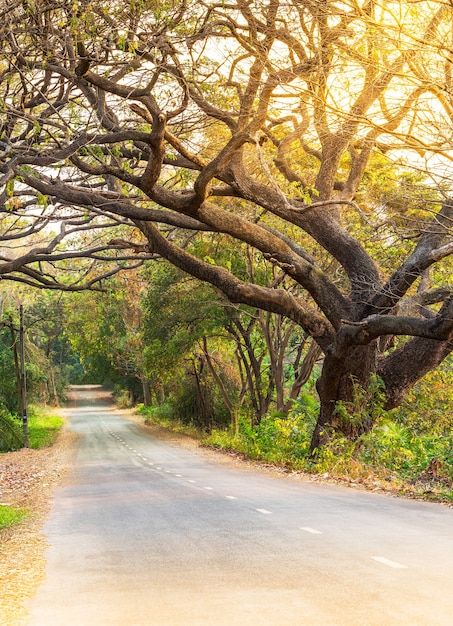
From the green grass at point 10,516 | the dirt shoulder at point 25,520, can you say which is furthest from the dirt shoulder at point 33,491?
the green grass at point 10,516

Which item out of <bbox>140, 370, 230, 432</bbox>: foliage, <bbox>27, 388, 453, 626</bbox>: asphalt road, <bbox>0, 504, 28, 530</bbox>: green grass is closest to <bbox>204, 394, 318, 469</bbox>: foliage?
<bbox>27, 388, 453, 626</bbox>: asphalt road

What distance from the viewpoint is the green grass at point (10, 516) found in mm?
13268

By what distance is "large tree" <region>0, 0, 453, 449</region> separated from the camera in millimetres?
12508

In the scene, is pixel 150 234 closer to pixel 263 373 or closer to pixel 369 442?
pixel 369 442

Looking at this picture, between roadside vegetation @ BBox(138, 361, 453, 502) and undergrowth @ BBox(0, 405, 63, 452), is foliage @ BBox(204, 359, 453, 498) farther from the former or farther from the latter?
undergrowth @ BBox(0, 405, 63, 452)

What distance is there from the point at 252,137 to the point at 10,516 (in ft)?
25.2

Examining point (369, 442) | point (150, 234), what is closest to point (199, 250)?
point (150, 234)

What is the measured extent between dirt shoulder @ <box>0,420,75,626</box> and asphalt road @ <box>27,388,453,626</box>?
7.5 inches

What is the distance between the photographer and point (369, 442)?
62.4ft

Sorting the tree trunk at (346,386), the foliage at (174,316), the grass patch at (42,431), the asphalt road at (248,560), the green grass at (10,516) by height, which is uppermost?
the foliage at (174,316)

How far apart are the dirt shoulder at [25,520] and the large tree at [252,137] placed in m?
4.81

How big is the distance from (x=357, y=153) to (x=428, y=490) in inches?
349

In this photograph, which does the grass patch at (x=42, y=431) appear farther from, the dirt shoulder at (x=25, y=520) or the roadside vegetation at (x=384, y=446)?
the roadside vegetation at (x=384, y=446)

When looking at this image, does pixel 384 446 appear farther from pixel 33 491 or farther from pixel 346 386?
pixel 33 491
